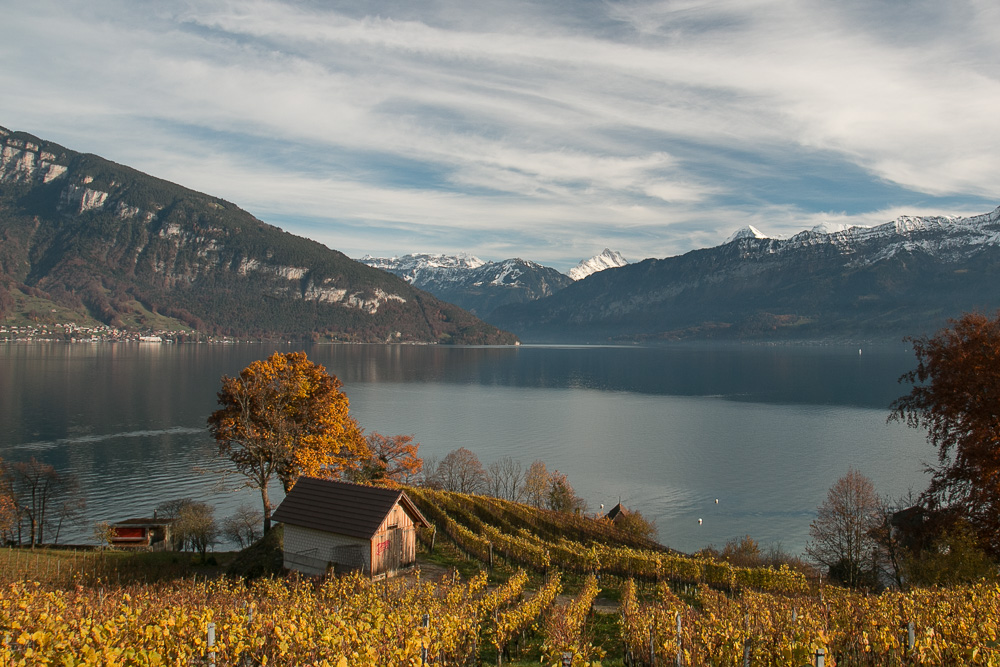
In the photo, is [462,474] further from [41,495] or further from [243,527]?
[41,495]

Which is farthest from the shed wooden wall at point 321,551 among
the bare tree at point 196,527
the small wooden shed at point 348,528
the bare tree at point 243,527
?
the bare tree at point 243,527

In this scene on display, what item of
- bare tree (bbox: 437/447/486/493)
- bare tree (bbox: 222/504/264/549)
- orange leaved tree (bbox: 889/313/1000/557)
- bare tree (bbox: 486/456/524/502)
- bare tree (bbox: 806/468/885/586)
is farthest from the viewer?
bare tree (bbox: 486/456/524/502)

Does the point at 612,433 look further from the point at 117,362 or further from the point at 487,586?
the point at 117,362

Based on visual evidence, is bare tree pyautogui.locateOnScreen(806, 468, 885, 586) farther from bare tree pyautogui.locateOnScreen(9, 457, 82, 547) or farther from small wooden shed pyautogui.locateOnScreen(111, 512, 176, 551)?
bare tree pyautogui.locateOnScreen(9, 457, 82, 547)

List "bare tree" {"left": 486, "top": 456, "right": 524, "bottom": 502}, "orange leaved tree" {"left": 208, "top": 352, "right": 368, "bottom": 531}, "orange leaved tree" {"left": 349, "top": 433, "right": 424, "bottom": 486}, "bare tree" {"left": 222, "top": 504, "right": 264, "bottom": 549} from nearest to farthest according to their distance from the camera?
"orange leaved tree" {"left": 208, "top": 352, "right": 368, "bottom": 531} < "bare tree" {"left": 222, "top": 504, "right": 264, "bottom": 549} < "orange leaved tree" {"left": 349, "top": 433, "right": 424, "bottom": 486} < "bare tree" {"left": 486, "top": 456, "right": 524, "bottom": 502}

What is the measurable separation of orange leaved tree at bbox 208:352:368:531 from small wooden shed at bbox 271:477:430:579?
29.4ft

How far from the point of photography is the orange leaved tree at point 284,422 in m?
36.1

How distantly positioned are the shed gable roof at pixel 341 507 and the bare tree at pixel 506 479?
35.6m

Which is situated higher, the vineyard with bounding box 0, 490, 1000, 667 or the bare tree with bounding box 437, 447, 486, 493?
the vineyard with bounding box 0, 490, 1000, 667

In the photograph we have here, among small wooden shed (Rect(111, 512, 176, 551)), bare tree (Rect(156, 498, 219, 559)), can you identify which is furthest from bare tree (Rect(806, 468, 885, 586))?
small wooden shed (Rect(111, 512, 176, 551))

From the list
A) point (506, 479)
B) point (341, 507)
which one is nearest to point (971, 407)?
point (341, 507)

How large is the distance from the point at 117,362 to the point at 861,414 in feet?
595

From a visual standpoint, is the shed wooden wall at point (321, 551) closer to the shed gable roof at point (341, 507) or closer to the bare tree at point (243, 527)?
the shed gable roof at point (341, 507)

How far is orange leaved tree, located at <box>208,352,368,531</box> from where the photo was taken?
36094 mm
